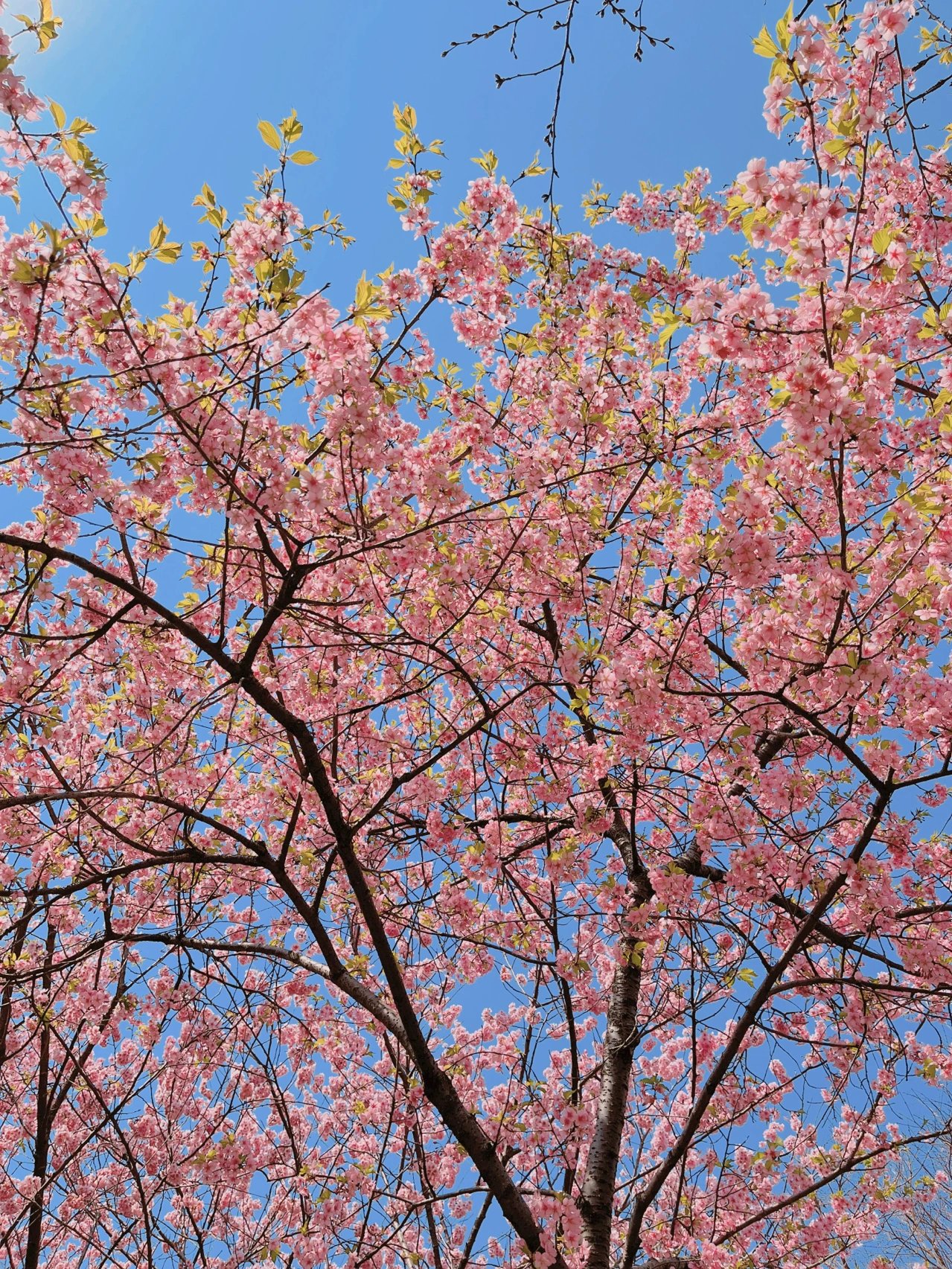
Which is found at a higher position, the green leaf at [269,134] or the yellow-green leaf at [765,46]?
the green leaf at [269,134]

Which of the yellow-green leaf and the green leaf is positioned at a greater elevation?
the green leaf

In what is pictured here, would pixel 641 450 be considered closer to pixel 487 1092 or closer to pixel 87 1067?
pixel 487 1092

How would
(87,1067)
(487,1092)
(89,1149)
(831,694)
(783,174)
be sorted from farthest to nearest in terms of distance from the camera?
(87,1067) < (487,1092) < (89,1149) < (831,694) < (783,174)

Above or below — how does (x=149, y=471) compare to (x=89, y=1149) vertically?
above

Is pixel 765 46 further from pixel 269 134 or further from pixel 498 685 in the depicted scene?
pixel 498 685

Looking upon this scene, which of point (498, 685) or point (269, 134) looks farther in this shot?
point (498, 685)

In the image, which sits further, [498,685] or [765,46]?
[498,685]

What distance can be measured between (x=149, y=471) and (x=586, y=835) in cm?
290

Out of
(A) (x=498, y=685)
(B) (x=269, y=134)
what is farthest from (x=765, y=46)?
(A) (x=498, y=685)

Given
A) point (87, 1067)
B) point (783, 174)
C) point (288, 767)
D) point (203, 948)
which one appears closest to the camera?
point (783, 174)

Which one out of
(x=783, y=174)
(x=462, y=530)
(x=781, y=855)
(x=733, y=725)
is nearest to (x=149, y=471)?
(x=462, y=530)

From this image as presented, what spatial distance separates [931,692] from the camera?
3.85 m

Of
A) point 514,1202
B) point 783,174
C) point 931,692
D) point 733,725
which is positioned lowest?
point 514,1202

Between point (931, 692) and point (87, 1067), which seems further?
point (87, 1067)
